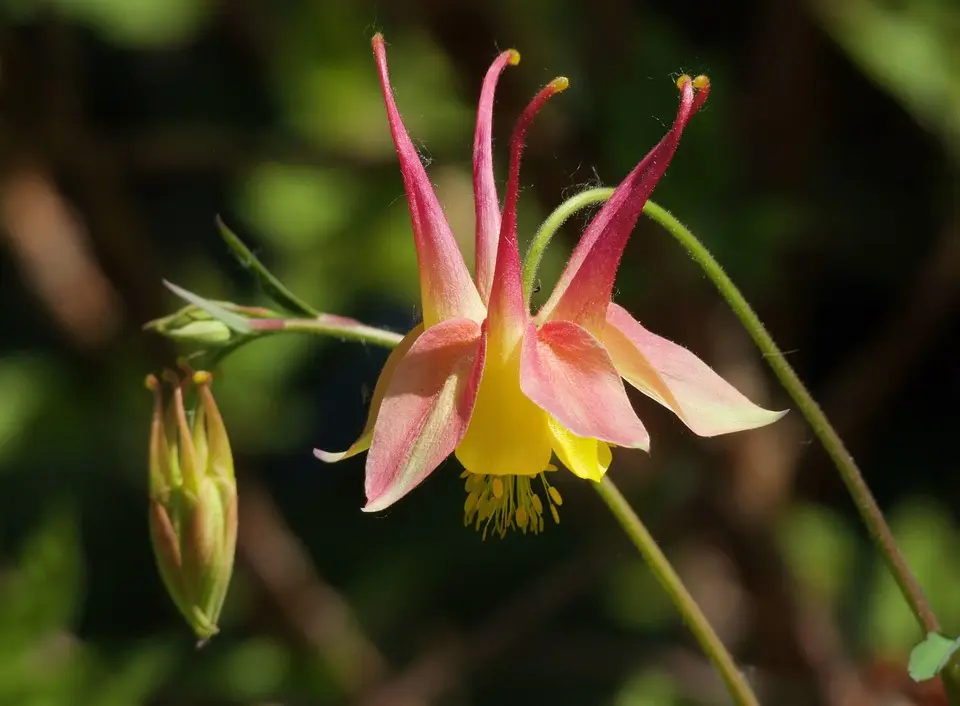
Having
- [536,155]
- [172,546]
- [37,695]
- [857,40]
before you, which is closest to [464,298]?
[172,546]

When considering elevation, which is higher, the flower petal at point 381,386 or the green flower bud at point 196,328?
the flower petal at point 381,386

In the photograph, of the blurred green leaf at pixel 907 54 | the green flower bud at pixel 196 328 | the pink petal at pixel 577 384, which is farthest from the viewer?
the blurred green leaf at pixel 907 54

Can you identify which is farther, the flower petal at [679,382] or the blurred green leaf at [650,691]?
the blurred green leaf at [650,691]

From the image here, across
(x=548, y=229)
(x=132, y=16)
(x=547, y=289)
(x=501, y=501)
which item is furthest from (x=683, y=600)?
(x=132, y=16)

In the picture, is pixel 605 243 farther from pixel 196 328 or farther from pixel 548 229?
pixel 196 328

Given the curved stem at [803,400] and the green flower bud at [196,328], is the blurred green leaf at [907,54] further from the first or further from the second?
the green flower bud at [196,328]

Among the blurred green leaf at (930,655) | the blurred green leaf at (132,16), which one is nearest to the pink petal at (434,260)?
the blurred green leaf at (930,655)

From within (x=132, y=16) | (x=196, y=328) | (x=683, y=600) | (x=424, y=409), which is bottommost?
(x=132, y=16)
